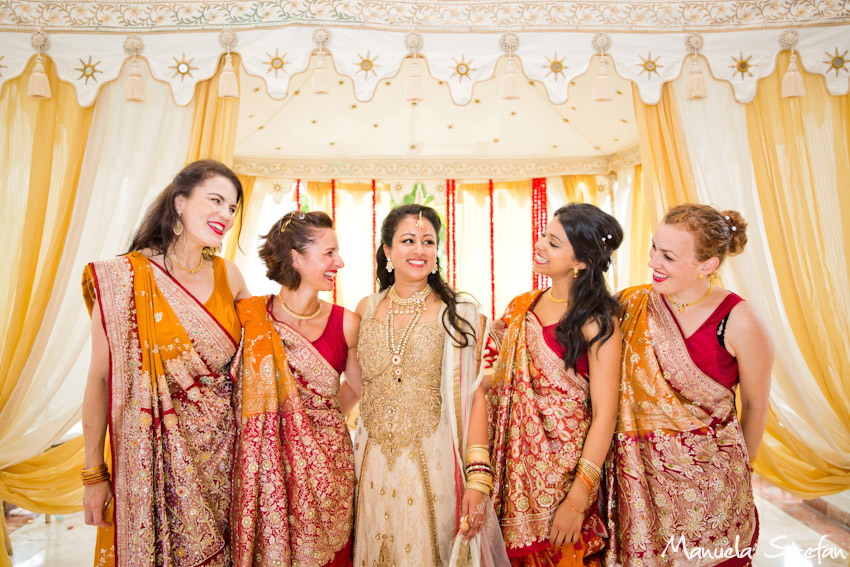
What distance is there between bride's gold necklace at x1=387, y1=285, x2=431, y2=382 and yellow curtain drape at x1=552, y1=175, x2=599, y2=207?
3442mm

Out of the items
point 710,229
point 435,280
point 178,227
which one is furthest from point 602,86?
point 178,227

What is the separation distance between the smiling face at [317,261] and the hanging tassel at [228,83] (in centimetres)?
85

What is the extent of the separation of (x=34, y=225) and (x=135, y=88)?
74 cm

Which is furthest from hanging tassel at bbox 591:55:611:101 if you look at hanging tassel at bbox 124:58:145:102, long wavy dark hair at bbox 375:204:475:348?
hanging tassel at bbox 124:58:145:102

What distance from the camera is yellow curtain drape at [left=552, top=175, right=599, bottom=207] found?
204 inches

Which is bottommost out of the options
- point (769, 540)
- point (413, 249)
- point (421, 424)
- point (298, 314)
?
point (769, 540)

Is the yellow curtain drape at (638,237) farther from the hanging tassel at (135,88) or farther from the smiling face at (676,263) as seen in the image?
the hanging tassel at (135,88)

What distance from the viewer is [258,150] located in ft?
15.7

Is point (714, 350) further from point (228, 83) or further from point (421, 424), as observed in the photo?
point (228, 83)

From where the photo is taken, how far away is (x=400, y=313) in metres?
2.07

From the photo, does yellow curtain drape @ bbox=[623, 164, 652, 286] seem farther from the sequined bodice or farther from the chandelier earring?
the chandelier earring

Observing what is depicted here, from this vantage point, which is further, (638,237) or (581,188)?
(581,188)

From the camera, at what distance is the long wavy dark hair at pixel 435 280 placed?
201cm

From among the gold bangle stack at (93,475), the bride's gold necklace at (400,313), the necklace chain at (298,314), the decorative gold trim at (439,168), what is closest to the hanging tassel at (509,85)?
the bride's gold necklace at (400,313)
